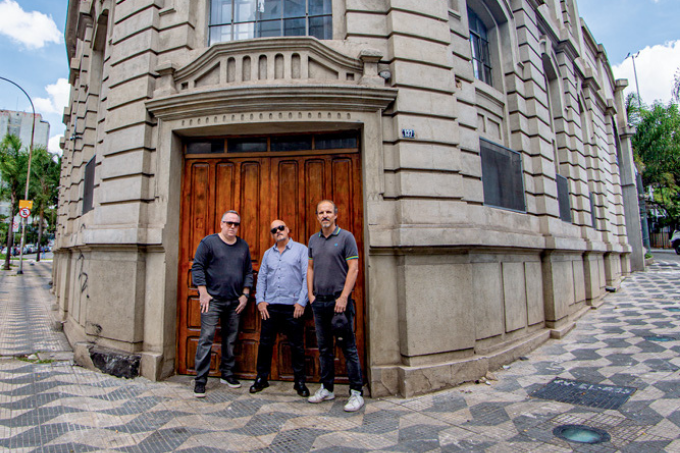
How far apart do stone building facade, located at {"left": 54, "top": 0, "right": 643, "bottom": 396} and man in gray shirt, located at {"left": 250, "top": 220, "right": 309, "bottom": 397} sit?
0.47 metres

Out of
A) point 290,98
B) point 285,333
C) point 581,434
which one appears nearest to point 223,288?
point 285,333

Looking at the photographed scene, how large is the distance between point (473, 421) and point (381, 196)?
2.98 meters

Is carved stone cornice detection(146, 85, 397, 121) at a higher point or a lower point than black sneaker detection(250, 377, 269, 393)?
higher

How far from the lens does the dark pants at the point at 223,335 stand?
4.72 m

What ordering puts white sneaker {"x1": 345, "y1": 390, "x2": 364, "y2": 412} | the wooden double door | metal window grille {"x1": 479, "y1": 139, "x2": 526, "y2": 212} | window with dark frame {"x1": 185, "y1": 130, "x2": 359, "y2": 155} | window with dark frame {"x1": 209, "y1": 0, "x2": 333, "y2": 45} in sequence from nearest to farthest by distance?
white sneaker {"x1": 345, "y1": 390, "x2": 364, "y2": 412} → the wooden double door → window with dark frame {"x1": 185, "y1": 130, "x2": 359, "y2": 155} → window with dark frame {"x1": 209, "y1": 0, "x2": 333, "y2": 45} → metal window grille {"x1": 479, "y1": 139, "x2": 526, "y2": 212}

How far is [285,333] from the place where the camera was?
16.1ft

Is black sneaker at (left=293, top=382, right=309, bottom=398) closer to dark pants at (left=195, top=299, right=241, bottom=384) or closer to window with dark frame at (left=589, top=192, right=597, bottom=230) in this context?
dark pants at (left=195, top=299, right=241, bottom=384)

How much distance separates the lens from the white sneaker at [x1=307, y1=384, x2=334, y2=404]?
4434 mm

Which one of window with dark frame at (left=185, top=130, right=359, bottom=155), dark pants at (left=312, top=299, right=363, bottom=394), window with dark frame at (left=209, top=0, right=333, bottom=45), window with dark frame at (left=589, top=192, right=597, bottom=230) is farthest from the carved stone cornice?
window with dark frame at (left=589, top=192, right=597, bottom=230)

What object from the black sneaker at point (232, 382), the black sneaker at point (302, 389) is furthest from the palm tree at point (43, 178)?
the black sneaker at point (302, 389)

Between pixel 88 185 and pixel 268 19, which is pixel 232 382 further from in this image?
pixel 88 185

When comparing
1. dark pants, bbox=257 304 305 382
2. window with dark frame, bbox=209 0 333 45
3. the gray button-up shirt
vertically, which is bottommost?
dark pants, bbox=257 304 305 382

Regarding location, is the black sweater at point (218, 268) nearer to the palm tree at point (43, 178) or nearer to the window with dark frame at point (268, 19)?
the window with dark frame at point (268, 19)

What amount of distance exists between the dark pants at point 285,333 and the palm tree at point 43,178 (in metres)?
40.6
